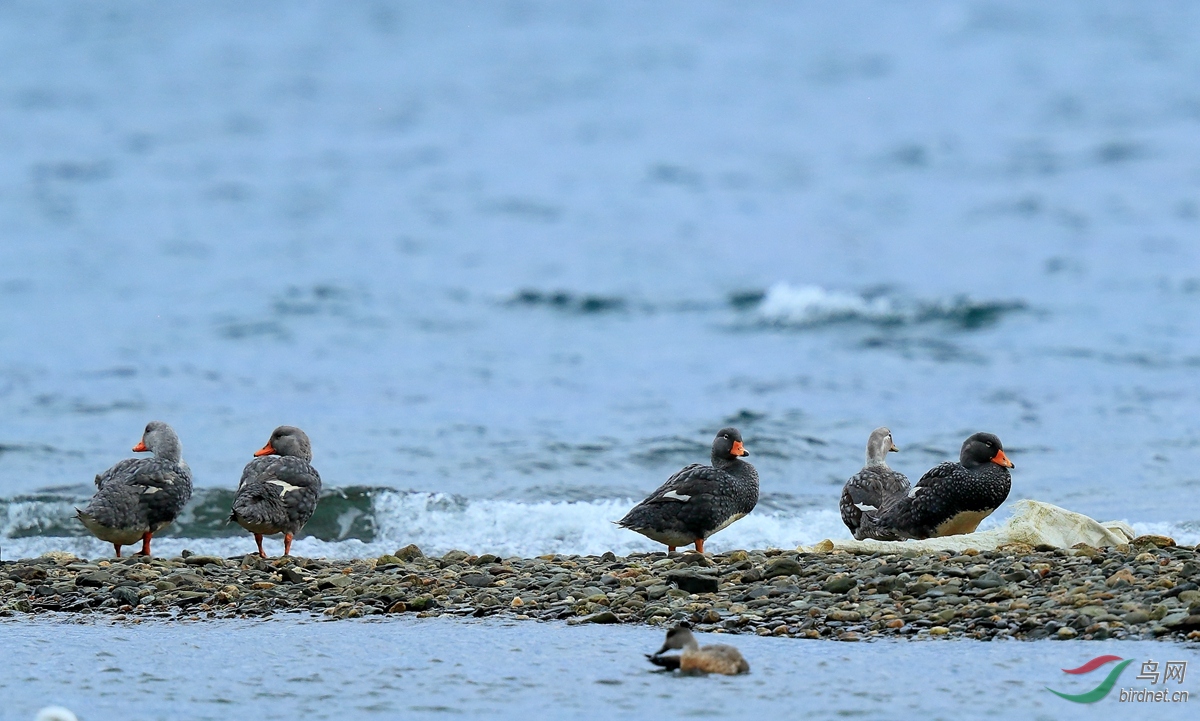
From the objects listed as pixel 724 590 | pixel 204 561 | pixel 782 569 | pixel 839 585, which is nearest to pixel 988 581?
pixel 839 585

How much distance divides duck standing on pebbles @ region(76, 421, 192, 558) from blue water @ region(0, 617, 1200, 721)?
2765mm

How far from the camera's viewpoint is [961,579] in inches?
312

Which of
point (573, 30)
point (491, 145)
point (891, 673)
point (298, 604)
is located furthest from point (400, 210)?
point (891, 673)

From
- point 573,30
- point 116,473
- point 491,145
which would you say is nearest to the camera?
point 116,473

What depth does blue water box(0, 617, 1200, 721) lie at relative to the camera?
6082mm

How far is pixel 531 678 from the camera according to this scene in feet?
21.7

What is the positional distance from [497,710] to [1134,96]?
107ft

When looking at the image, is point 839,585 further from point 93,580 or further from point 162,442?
point 162,442

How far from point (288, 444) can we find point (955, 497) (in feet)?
16.8

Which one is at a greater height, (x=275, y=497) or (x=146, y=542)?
(x=275, y=497)

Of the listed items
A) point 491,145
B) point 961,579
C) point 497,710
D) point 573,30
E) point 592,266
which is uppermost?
point 573,30

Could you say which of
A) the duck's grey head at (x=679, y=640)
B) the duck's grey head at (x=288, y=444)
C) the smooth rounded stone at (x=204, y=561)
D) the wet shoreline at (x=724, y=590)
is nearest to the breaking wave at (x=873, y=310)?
the duck's grey head at (x=288, y=444)

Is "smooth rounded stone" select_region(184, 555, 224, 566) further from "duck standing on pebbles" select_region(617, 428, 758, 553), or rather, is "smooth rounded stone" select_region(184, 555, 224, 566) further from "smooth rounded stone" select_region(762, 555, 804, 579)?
"smooth rounded stone" select_region(762, 555, 804, 579)

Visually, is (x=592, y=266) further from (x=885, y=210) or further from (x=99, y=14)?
(x=99, y=14)
